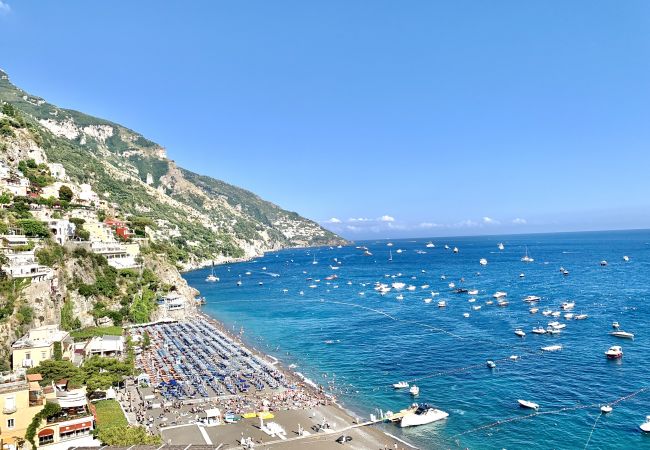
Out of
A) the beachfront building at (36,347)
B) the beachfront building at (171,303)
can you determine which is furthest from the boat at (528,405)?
the beachfront building at (171,303)

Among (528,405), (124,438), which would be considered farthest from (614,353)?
(124,438)

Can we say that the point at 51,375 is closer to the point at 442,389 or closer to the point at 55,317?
the point at 55,317

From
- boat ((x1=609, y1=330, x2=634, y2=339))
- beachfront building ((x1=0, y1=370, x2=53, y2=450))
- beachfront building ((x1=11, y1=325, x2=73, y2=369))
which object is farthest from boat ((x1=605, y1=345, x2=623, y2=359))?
beachfront building ((x1=11, y1=325, x2=73, y2=369))

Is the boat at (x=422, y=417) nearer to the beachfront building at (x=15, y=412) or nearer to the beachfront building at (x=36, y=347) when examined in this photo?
the beachfront building at (x=15, y=412)

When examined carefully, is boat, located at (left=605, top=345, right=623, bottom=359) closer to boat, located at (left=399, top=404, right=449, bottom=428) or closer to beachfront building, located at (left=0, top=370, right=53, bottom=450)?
boat, located at (left=399, top=404, right=449, bottom=428)

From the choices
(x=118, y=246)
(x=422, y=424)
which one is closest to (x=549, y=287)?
(x=422, y=424)

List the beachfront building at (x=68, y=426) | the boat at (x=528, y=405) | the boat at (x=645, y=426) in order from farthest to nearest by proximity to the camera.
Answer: the boat at (x=528, y=405) → the boat at (x=645, y=426) → the beachfront building at (x=68, y=426)
